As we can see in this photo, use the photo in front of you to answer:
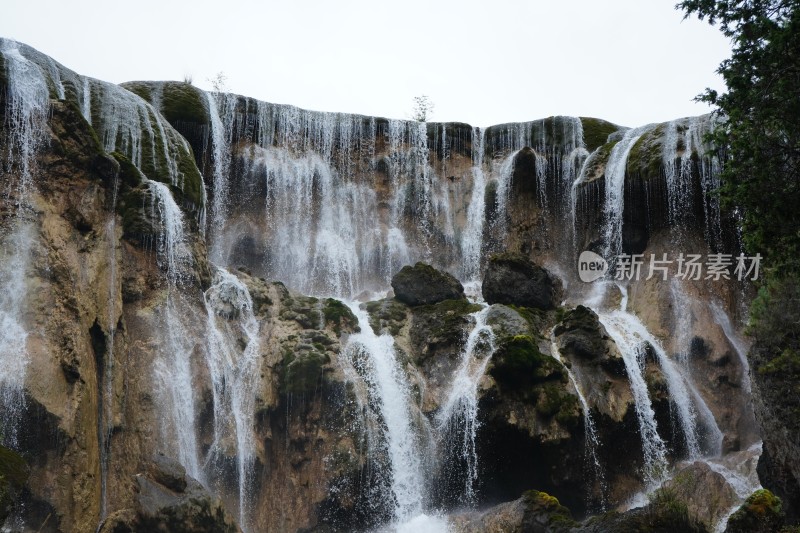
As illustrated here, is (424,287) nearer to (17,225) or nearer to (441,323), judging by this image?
(441,323)

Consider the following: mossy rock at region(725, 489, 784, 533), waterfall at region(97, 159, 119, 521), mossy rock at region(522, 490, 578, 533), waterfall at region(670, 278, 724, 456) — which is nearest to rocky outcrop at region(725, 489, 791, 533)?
mossy rock at region(725, 489, 784, 533)

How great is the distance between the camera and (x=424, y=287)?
61.5ft

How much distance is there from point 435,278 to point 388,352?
331cm

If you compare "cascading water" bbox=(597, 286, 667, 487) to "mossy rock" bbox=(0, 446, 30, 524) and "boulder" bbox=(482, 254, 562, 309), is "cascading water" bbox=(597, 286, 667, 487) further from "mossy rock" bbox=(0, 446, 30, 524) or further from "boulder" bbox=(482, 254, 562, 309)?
"mossy rock" bbox=(0, 446, 30, 524)

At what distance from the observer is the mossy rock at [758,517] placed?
30.2 feet

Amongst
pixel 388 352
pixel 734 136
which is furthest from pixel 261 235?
pixel 734 136

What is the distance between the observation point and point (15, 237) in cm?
1244

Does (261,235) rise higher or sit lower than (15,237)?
higher

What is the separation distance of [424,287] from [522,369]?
14.6ft

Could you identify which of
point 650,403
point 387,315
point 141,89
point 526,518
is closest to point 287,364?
point 387,315

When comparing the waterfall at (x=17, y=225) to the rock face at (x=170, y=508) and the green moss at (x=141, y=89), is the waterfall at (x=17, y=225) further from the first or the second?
the green moss at (x=141, y=89)

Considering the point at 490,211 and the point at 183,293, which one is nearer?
the point at 183,293

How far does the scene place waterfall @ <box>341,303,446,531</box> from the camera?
1391cm

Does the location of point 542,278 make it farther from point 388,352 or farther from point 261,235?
point 261,235
